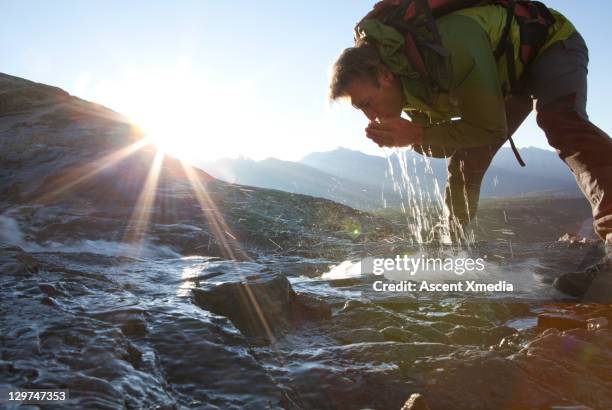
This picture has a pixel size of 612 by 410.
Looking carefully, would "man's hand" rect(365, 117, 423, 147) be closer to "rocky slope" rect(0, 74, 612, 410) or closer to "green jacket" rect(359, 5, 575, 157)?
"green jacket" rect(359, 5, 575, 157)

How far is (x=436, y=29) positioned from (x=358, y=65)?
593 mm

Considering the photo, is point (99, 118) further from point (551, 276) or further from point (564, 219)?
point (564, 219)

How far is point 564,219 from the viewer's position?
39.2 m

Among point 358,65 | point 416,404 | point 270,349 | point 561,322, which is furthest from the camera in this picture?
point 358,65

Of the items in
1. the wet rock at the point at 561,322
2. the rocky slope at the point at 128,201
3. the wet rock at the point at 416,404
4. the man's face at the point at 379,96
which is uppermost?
the man's face at the point at 379,96

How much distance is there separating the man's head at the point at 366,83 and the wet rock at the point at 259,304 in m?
1.51

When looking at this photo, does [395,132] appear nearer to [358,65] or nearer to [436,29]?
[358,65]

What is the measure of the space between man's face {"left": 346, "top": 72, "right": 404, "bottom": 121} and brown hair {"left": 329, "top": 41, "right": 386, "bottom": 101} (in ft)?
0.12

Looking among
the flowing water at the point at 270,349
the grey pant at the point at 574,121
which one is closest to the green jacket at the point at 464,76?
the grey pant at the point at 574,121

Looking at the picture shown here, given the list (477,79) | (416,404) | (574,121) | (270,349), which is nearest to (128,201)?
(270,349)

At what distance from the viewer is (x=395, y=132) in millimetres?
3596

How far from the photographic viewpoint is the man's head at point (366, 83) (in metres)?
3.38

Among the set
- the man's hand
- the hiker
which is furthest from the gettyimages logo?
the man's hand

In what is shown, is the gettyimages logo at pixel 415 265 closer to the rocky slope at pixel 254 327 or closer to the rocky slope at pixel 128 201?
the rocky slope at pixel 254 327
